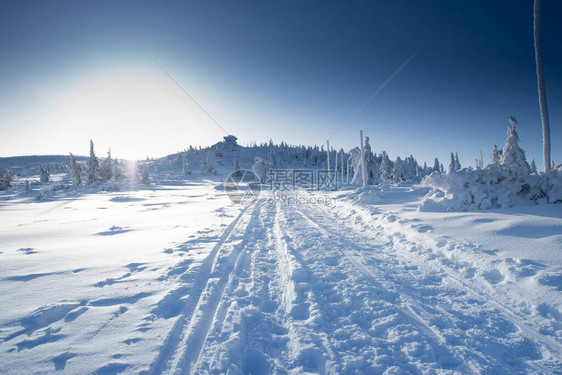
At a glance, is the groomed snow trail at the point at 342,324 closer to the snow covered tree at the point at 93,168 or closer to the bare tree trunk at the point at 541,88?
the bare tree trunk at the point at 541,88

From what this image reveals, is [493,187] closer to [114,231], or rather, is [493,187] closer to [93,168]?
[114,231]

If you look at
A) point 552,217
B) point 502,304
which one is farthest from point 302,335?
point 552,217

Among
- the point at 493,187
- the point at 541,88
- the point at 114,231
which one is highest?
the point at 541,88

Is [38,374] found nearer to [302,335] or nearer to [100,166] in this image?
[302,335]

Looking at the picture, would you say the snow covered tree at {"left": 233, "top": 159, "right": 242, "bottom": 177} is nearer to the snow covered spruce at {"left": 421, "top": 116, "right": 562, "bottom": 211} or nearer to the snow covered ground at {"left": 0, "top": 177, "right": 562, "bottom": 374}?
the snow covered spruce at {"left": 421, "top": 116, "right": 562, "bottom": 211}

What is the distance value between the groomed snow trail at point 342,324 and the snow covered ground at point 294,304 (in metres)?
0.02

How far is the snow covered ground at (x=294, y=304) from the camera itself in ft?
7.47

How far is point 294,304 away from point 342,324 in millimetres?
759

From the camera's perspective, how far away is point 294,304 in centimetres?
328

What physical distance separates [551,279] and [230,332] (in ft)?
16.1

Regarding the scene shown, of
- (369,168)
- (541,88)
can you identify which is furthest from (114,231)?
(369,168)

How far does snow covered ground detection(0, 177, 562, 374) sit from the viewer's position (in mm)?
2275

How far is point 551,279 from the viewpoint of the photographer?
131 inches

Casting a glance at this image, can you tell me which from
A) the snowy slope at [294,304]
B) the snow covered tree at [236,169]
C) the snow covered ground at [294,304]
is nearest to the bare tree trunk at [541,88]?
the snowy slope at [294,304]
